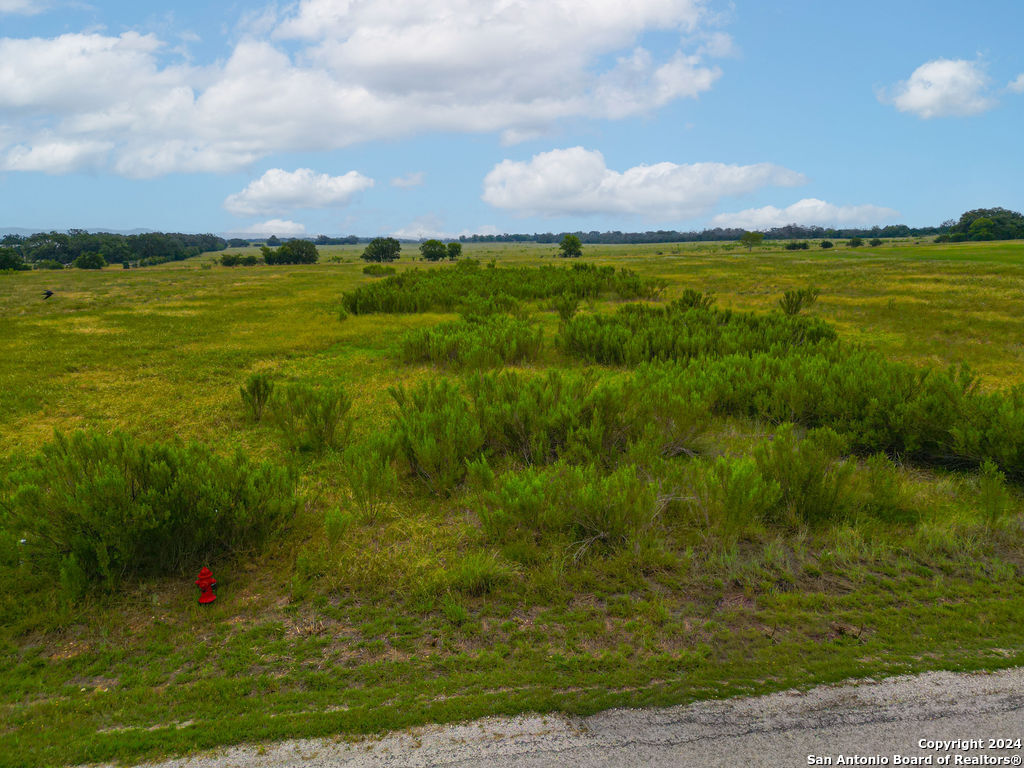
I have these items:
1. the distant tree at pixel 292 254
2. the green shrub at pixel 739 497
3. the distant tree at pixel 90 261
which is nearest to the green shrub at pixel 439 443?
the green shrub at pixel 739 497

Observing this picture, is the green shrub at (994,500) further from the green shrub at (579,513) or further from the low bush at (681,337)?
the low bush at (681,337)

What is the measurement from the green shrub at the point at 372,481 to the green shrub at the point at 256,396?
3.85 meters

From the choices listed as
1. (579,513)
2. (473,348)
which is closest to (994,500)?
(579,513)

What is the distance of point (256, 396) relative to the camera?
9.73 metres

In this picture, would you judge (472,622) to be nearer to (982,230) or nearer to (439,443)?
(439,443)

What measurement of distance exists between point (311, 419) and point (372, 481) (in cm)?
270

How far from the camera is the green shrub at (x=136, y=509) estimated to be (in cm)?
454

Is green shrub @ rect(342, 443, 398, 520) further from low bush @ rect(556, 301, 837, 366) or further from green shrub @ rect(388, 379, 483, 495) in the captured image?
low bush @ rect(556, 301, 837, 366)

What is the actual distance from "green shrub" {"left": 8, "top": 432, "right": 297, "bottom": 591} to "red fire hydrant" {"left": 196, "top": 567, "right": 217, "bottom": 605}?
579 millimetres

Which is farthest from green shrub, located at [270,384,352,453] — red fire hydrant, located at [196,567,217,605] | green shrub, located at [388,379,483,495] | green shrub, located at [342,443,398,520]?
red fire hydrant, located at [196,567,217,605]

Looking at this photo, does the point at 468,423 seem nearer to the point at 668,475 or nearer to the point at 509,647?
the point at 668,475

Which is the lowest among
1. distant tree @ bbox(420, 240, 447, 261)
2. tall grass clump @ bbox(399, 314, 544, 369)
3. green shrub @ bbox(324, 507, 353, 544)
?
green shrub @ bbox(324, 507, 353, 544)

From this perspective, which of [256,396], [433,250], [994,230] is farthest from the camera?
[994,230]

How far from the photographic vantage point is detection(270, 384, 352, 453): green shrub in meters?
8.12
